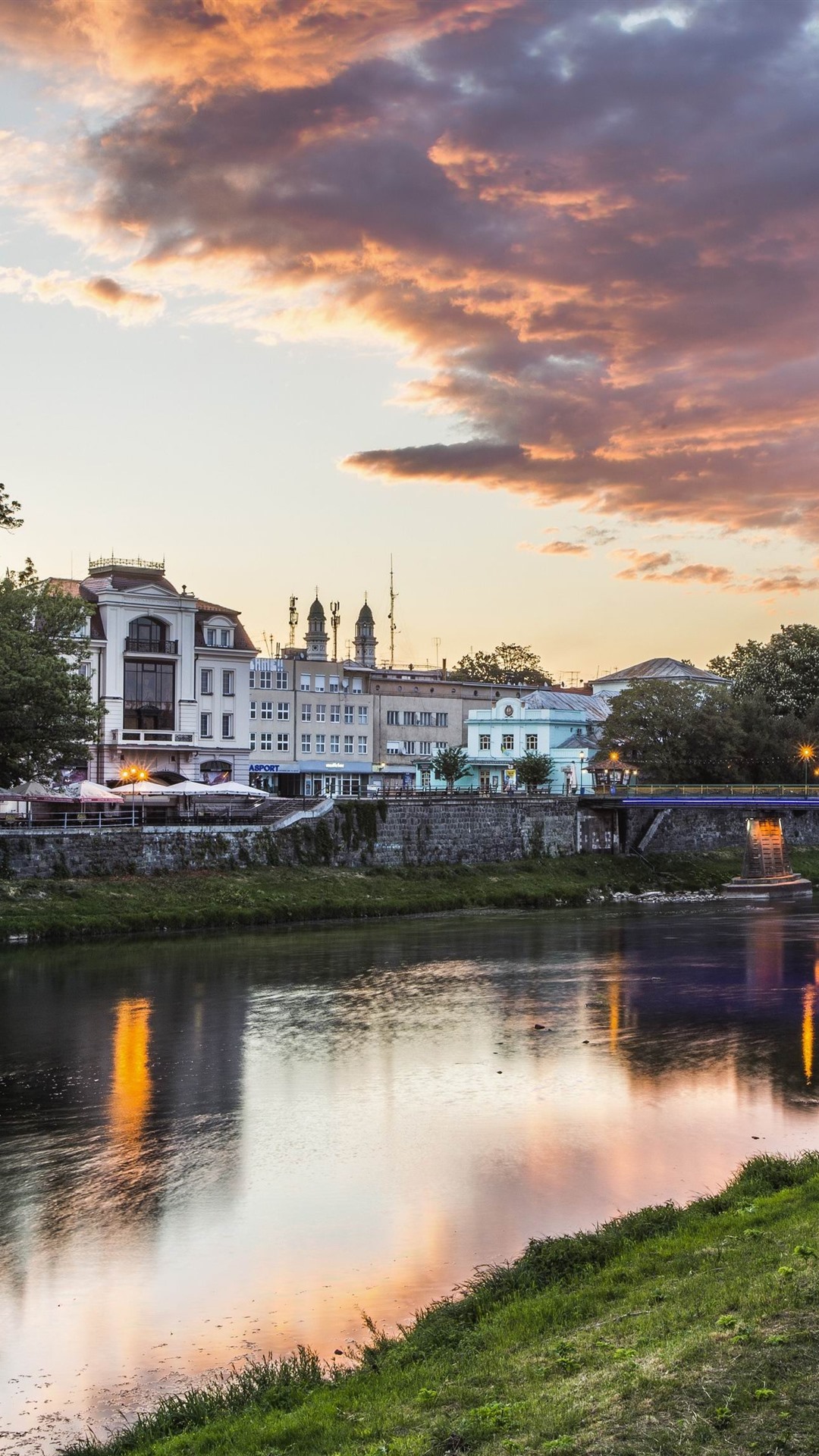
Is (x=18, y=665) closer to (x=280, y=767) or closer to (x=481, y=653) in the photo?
(x=280, y=767)

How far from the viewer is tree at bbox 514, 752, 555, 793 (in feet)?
334

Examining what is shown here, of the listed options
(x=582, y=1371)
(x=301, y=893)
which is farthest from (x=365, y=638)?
(x=582, y=1371)

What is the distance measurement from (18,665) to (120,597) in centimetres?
2418

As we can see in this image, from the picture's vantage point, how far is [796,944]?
52219 mm

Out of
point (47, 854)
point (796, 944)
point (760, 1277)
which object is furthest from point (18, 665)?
point (760, 1277)

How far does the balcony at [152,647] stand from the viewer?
255 ft

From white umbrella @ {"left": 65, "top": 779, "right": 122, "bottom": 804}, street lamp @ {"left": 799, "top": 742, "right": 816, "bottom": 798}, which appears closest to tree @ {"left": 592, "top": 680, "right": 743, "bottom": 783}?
street lamp @ {"left": 799, "top": 742, "right": 816, "bottom": 798}

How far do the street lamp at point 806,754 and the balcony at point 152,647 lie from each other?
4568cm

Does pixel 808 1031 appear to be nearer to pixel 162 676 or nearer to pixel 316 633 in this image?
pixel 162 676

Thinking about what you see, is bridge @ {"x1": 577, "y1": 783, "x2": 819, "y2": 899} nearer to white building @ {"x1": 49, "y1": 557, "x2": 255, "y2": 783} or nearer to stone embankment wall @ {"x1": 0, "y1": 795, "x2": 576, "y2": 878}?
stone embankment wall @ {"x1": 0, "y1": 795, "x2": 576, "y2": 878}

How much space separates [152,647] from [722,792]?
3631 centimetres

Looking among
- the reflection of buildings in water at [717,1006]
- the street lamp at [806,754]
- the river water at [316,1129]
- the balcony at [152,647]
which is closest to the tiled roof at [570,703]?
the street lamp at [806,754]

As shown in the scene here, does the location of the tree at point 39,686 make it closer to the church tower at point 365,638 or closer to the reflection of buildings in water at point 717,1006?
the reflection of buildings in water at point 717,1006

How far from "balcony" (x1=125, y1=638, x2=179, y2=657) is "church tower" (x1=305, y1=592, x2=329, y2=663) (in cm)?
3223
